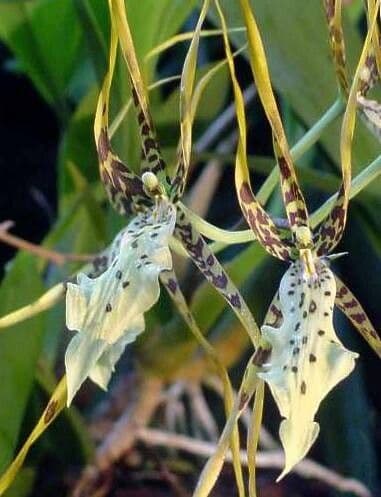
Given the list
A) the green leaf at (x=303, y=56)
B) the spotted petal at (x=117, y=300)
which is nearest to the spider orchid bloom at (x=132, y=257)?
the spotted petal at (x=117, y=300)

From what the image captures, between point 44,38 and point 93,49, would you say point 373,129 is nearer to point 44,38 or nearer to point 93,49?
point 93,49

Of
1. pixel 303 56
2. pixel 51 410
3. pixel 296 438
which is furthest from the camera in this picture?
pixel 303 56

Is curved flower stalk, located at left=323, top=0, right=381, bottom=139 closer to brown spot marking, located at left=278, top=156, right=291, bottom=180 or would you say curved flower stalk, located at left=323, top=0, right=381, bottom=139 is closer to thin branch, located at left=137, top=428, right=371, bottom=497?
brown spot marking, located at left=278, top=156, right=291, bottom=180

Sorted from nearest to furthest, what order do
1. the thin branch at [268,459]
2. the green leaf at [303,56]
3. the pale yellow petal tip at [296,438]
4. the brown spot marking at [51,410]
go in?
the pale yellow petal tip at [296,438] → the brown spot marking at [51,410] → the green leaf at [303,56] → the thin branch at [268,459]

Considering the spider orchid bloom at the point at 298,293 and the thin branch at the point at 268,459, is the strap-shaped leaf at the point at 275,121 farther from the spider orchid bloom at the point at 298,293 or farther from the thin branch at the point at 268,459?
the thin branch at the point at 268,459

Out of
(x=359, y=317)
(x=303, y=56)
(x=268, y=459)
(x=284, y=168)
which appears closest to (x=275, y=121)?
(x=284, y=168)

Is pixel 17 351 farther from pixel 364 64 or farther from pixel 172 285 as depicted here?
pixel 364 64

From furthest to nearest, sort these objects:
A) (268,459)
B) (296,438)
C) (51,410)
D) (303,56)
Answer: (268,459)
(303,56)
(51,410)
(296,438)
